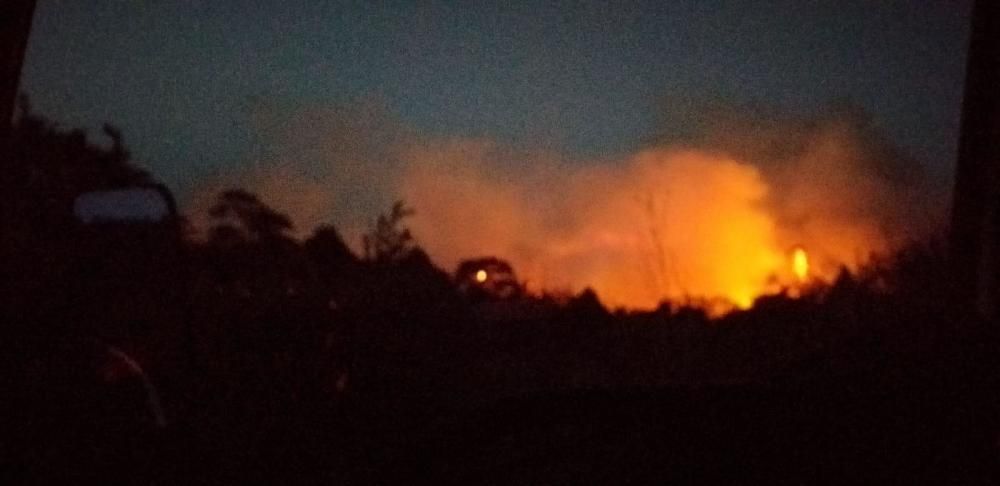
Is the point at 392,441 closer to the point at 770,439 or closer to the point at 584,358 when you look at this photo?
the point at 584,358

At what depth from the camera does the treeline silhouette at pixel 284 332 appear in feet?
17.8

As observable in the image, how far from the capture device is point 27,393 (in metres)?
5.45

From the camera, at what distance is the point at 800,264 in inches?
305

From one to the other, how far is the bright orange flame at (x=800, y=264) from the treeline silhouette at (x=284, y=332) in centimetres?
16

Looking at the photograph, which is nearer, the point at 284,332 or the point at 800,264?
the point at 284,332

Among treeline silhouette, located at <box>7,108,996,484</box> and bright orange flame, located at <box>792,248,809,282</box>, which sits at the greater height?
bright orange flame, located at <box>792,248,809,282</box>

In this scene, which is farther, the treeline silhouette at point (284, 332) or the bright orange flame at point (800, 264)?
the bright orange flame at point (800, 264)

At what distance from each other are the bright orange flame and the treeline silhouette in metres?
0.16

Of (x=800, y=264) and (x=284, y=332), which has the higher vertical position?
(x=800, y=264)

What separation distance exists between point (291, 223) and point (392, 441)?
259 cm

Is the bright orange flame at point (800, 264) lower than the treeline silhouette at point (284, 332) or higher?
higher

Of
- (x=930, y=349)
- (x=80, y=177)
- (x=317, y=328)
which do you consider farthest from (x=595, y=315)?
(x=930, y=349)

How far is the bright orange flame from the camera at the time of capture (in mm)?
7688

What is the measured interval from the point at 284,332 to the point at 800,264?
248 centimetres
